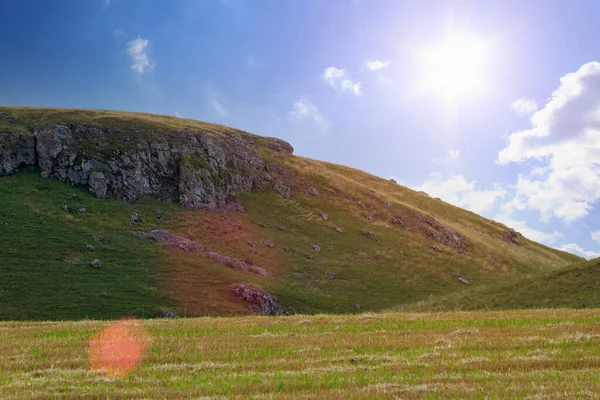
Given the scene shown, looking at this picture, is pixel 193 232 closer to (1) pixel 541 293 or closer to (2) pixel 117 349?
(1) pixel 541 293

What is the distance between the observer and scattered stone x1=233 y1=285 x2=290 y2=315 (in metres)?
55.0

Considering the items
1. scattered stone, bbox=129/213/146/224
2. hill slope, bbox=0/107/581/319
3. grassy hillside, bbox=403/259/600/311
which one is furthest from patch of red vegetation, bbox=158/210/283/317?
grassy hillside, bbox=403/259/600/311

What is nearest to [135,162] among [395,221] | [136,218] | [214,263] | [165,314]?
[136,218]

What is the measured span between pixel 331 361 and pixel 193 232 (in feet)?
201

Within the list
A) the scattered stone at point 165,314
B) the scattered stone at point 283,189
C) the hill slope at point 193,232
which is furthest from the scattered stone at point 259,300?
the scattered stone at point 283,189

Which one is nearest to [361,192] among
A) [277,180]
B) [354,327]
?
[277,180]

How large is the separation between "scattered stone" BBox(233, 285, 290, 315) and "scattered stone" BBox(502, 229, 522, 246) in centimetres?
9417

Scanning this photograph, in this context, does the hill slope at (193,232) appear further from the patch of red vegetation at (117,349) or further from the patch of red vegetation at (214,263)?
the patch of red vegetation at (117,349)

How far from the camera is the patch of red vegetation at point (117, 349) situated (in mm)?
14611

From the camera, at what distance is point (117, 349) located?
17.6 metres

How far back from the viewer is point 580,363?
13.6m

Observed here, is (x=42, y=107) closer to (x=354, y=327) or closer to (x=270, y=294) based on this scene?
(x=270, y=294)

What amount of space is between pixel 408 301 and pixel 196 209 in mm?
38804

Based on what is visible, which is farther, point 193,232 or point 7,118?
point 7,118
